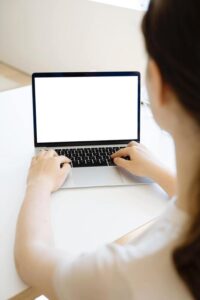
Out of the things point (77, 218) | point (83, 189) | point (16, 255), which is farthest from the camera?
point (83, 189)

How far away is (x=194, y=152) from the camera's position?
1.72 ft

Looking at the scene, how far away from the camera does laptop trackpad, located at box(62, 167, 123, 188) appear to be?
1.05 m

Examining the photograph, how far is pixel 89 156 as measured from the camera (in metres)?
1.15

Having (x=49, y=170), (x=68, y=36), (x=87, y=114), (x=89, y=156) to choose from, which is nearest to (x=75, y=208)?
(x=49, y=170)

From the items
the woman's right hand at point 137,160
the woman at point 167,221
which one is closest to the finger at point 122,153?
the woman's right hand at point 137,160

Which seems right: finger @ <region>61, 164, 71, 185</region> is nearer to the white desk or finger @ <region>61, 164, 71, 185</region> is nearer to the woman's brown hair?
the white desk

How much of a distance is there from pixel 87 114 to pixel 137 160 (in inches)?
8.7

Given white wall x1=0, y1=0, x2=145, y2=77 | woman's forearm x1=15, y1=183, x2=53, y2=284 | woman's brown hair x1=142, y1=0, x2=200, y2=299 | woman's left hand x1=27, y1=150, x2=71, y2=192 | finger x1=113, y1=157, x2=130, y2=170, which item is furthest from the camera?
white wall x1=0, y1=0, x2=145, y2=77

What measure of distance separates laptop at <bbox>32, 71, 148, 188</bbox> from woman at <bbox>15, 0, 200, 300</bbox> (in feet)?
1.71

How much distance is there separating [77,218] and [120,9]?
5.82 ft

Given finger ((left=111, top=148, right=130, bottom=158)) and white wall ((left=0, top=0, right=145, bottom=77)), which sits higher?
white wall ((left=0, top=0, right=145, bottom=77))

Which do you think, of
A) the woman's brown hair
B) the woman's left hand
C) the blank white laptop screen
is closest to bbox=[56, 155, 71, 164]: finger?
the woman's left hand

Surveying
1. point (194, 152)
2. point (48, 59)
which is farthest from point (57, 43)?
point (194, 152)

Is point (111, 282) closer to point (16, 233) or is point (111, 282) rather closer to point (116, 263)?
point (116, 263)
